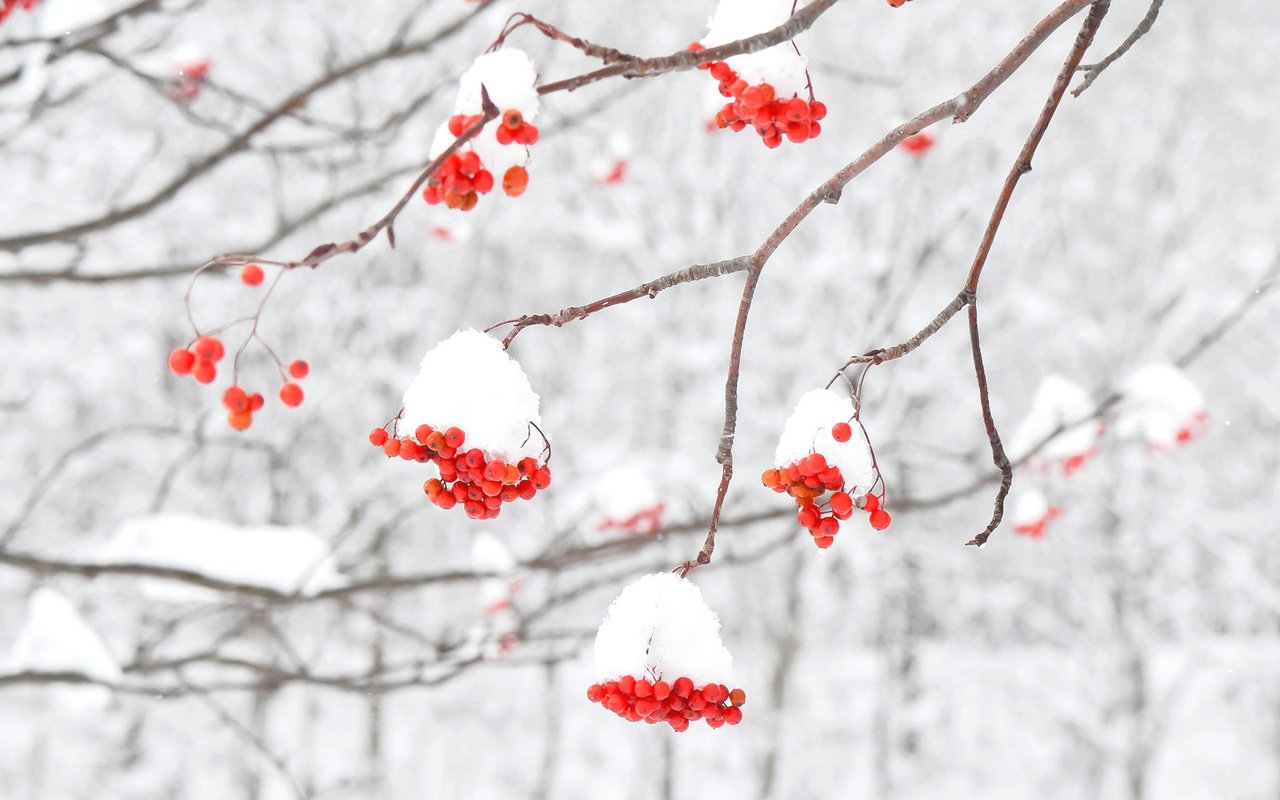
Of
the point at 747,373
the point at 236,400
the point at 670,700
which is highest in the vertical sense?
the point at 747,373

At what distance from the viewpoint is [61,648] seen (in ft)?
8.79

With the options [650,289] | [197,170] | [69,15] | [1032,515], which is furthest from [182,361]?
[1032,515]

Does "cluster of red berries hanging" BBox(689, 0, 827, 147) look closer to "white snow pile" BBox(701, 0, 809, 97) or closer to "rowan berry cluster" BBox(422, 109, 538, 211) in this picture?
"white snow pile" BBox(701, 0, 809, 97)

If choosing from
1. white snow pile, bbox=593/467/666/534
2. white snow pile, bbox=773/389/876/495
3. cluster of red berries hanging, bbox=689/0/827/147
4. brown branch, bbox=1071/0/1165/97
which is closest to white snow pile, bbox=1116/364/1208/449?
white snow pile, bbox=593/467/666/534

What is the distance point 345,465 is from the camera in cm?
1170

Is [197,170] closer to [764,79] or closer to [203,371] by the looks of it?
[203,371]

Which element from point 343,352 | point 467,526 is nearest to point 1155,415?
point 343,352

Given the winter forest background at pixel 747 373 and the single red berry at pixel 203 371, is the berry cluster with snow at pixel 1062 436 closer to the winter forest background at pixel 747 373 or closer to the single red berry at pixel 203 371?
the winter forest background at pixel 747 373

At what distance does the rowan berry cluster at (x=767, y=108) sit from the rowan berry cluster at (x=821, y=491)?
39 centimetres

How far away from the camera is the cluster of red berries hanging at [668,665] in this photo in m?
1.21

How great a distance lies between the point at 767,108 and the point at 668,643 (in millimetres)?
698

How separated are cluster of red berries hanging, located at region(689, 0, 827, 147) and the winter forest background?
563 centimetres

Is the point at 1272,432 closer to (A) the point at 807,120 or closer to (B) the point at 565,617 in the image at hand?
(B) the point at 565,617

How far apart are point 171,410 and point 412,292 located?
3.03 meters
